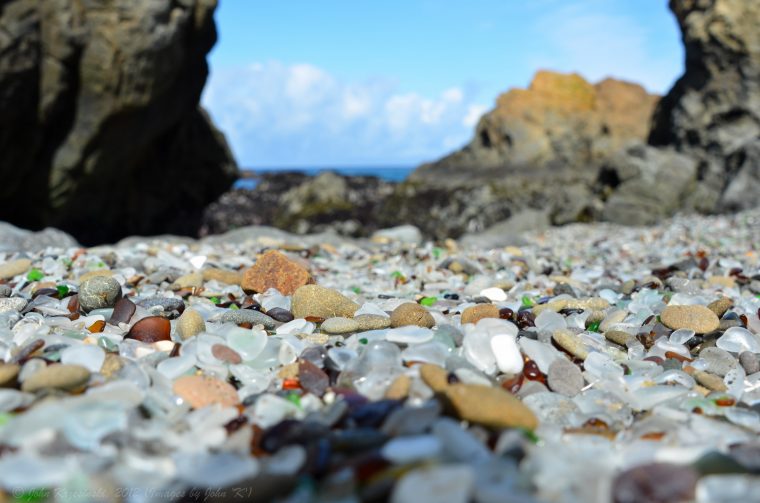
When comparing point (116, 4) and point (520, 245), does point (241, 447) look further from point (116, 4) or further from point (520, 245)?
point (116, 4)

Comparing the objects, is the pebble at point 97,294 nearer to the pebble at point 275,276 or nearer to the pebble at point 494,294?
the pebble at point 275,276

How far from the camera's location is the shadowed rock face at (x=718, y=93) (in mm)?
13477

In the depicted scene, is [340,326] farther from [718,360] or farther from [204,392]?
[718,360]

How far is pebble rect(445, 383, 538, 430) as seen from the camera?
5.39ft

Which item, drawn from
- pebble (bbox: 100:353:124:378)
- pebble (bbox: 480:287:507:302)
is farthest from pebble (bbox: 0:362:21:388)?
pebble (bbox: 480:287:507:302)

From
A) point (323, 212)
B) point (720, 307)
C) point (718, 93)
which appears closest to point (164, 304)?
point (720, 307)

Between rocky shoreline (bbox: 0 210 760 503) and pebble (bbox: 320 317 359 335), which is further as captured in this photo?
pebble (bbox: 320 317 359 335)

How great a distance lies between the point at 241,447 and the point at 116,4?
10179mm

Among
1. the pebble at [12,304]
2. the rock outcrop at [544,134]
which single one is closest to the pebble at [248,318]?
the pebble at [12,304]

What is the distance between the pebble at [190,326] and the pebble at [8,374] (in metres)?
0.71

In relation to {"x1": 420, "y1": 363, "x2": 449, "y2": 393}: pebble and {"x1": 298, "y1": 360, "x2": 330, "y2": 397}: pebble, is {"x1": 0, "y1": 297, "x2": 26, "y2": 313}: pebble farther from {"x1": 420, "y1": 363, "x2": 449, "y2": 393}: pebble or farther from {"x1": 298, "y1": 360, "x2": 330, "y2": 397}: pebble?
{"x1": 420, "y1": 363, "x2": 449, "y2": 393}: pebble

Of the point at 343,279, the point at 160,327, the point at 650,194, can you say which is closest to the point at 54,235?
the point at 343,279

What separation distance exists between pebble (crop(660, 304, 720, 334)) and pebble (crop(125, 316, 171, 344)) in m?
2.29

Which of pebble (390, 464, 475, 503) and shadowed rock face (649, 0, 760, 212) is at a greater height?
shadowed rock face (649, 0, 760, 212)
